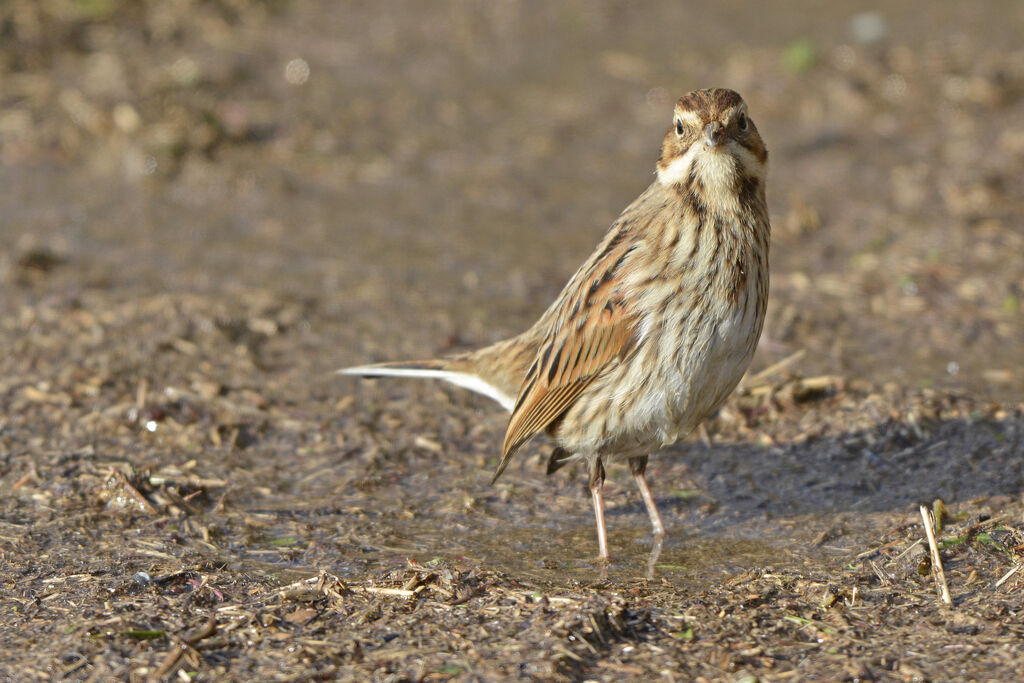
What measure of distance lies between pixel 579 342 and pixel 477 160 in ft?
17.2

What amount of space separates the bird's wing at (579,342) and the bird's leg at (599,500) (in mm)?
303

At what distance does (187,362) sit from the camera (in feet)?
22.9

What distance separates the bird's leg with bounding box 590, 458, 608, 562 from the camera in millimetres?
5309

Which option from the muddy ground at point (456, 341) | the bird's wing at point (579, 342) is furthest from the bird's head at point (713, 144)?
the muddy ground at point (456, 341)

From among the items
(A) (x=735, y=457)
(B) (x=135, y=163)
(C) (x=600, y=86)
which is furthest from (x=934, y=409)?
(B) (x=135, y=163)

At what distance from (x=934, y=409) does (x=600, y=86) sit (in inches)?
231

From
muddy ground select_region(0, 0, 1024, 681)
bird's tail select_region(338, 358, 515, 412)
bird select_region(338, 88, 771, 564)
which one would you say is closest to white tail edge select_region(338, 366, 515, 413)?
bird's tail select_region(338, 358, 515, 412)

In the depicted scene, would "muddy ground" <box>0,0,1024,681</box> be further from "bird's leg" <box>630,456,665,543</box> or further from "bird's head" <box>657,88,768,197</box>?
"bird's head" <box>657,88,768,197</box>

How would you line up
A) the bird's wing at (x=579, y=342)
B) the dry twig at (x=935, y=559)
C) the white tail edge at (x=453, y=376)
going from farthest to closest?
the white tail edge at (x=453, y=376)
the bird's wing at (x=579, y=342)
the dry twig at (x=935, y=559)

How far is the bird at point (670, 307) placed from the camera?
16.4 ft

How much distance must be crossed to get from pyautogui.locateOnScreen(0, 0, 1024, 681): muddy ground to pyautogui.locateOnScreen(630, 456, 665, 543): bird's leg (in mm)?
76

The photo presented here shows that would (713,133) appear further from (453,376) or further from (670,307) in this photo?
(453,376)

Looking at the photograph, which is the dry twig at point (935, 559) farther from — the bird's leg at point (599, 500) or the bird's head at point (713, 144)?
the bird's head at point (713, 144)

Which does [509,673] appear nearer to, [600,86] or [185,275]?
[185,275]
